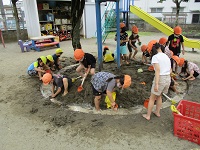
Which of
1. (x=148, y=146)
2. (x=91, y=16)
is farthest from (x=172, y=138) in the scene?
(x=91, y=16)

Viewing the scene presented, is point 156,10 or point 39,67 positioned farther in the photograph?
point 156,10

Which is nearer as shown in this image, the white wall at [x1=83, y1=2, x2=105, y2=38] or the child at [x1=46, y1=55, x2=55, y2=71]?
the child at [x1=46, y1=55, x2=55, y2=71]

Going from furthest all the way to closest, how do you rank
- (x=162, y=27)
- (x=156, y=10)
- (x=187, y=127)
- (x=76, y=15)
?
(x=156, y=10), (x=162, y=27), (x=76, y=15), (x=187, y=127)

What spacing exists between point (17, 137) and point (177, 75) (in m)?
4.35

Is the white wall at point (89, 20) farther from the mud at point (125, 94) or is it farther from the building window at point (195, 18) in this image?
the building window at point (195, 18)

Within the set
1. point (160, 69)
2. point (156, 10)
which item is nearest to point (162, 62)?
point (160, 69)

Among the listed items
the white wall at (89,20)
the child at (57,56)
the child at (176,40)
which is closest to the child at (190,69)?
the child at (176,40)

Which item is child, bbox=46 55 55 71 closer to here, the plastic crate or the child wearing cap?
the child wearing cap

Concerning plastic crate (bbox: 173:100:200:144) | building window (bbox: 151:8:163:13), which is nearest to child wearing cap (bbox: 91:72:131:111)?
plastic crate (bbox: 173:100:200:144)

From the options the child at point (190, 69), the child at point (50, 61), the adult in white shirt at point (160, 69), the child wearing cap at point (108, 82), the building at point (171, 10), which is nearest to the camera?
the adult in white shirt at point (160, 69)

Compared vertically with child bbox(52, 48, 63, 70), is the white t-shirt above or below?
above

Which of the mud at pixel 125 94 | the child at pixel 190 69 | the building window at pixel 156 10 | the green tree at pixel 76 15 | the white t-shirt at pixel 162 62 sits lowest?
the mud at pixel 125 94

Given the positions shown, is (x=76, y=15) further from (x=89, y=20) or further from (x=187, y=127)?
(x=89, y=20)

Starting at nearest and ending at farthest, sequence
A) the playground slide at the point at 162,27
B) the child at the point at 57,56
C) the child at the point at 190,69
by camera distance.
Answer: the child at the point at 190,69 → the child at the point at 57,56 → the playground slide at the point at 162,27
